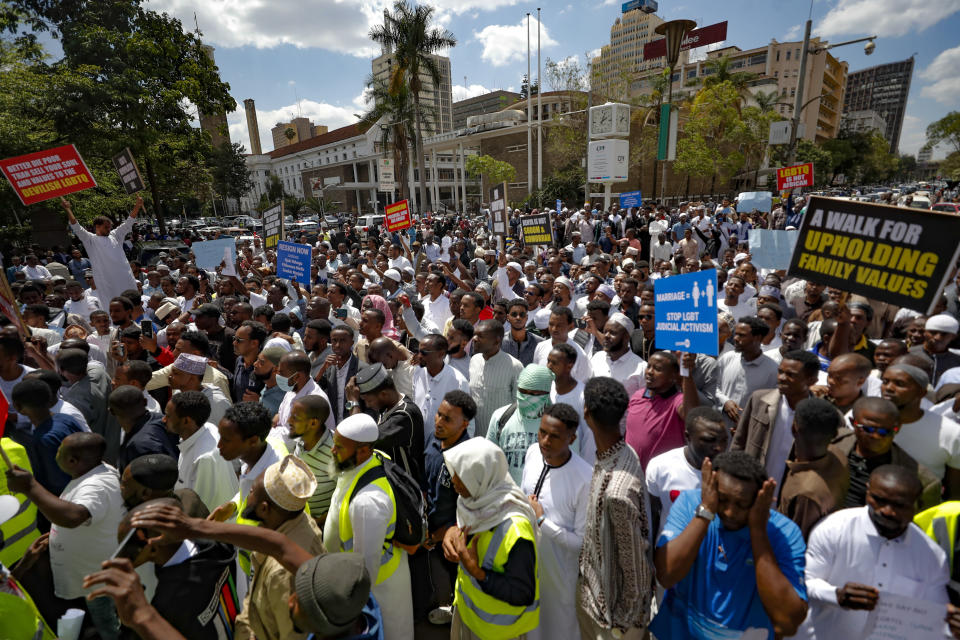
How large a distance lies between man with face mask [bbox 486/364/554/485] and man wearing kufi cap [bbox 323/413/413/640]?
0.97 meters

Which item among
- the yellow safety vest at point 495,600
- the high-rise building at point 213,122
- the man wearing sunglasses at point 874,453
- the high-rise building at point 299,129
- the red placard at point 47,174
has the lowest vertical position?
the yellow safety vest at point 495,600

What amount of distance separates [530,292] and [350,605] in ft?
16.4

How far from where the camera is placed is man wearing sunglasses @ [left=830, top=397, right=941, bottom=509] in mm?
2521

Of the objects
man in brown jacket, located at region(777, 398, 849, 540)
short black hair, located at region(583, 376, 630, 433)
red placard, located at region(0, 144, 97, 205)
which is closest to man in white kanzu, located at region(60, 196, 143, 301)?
red placard, located at region(0, 144, 97, 205)

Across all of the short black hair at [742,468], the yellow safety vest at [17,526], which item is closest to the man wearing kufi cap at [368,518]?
the short black hair at [742,468]

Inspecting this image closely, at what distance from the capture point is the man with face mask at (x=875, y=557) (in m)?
2.03

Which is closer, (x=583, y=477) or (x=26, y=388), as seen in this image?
(x=583, y=477)

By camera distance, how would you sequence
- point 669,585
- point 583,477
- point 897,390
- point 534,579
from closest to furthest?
point 669,585 < point 534,579 < point 583,477 < point 897,390

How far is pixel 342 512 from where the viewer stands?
2.52 m

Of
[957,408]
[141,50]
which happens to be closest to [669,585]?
[957,408]

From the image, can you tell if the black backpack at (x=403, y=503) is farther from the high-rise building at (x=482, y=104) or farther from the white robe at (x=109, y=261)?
the high-rise building at (x=482, y=104)

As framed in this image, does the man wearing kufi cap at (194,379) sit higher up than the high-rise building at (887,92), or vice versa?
the high-rise building at (887,92)

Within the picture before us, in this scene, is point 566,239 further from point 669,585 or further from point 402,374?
point 669,585

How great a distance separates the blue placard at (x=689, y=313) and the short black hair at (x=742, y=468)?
1178 millimetres
